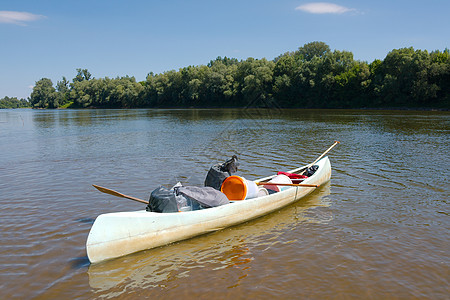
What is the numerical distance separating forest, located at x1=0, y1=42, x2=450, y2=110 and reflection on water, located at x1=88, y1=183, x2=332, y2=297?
59.4 metres

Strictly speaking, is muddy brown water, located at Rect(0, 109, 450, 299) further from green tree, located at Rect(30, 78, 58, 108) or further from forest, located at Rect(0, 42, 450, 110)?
green tree, located at Rect(30, 78, 58, 108)

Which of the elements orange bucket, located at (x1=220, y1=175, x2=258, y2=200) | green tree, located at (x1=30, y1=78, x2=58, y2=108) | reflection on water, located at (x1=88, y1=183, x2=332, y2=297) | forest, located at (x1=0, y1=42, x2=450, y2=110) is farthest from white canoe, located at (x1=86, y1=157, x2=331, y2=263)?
green tree, located at (x1=30, y1=78, x2=58, y2=108)

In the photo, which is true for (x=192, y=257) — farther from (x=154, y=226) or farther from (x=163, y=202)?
(x=163, y=202)

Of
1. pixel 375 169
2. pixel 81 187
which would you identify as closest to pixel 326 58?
pixel 375 169

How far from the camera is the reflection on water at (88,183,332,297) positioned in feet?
18.0

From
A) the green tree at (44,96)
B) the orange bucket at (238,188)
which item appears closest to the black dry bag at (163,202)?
the orange bucket at (238,188)

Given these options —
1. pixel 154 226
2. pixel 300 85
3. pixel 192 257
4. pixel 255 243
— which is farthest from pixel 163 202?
pixel 300 85

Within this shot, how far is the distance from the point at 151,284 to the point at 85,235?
2535 mm

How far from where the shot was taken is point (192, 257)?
20.5 ft

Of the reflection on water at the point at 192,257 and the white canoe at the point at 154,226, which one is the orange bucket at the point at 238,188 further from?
the reflection on water at the point at 192,257

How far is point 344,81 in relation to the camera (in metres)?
72.4

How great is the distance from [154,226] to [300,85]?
253 feet

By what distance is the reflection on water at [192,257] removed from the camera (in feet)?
18.0

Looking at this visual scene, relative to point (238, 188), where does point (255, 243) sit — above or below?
below
